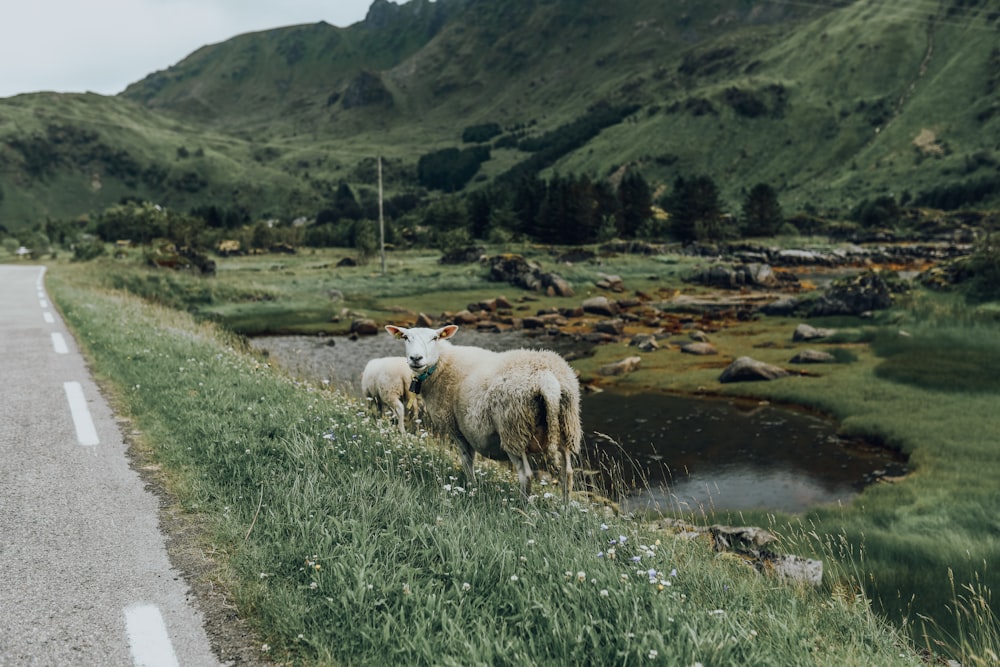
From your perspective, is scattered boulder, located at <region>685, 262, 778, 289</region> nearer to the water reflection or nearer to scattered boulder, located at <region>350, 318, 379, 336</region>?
scattered boulder, located at <region>350, 318, 379, 336</region>

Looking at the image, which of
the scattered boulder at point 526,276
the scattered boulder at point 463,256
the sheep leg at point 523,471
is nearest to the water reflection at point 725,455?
the sheep leg at point 523,471

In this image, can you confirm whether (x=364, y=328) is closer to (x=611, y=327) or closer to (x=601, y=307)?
(x=611, y=327)

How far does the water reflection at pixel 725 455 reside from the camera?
13125mm

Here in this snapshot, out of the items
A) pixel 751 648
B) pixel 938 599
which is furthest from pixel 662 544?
pixel 938 599

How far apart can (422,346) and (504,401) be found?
1.33 meters

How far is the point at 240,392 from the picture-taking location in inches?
385

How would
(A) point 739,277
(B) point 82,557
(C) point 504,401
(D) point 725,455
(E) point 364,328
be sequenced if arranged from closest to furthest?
(B) point 82,557
(C) point 504,401
(D) point 725,455
(E) point 364,328
(A) point 739,277

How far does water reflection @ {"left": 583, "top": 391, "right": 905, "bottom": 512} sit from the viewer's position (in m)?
13.1

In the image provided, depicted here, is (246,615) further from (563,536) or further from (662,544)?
(662,544)

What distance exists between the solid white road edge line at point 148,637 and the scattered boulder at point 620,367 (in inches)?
844

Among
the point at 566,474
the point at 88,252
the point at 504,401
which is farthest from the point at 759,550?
the point at 88,252

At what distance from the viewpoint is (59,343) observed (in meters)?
15.9

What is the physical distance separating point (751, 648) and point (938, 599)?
6425 millimetres

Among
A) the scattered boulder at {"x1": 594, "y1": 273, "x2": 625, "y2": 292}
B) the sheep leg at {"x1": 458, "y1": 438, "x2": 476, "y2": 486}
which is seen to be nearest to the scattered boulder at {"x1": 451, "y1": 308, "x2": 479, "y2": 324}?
the scattered boulder at {"x1": 594, "y1": 273, "x2": 625, "y2": 292}
